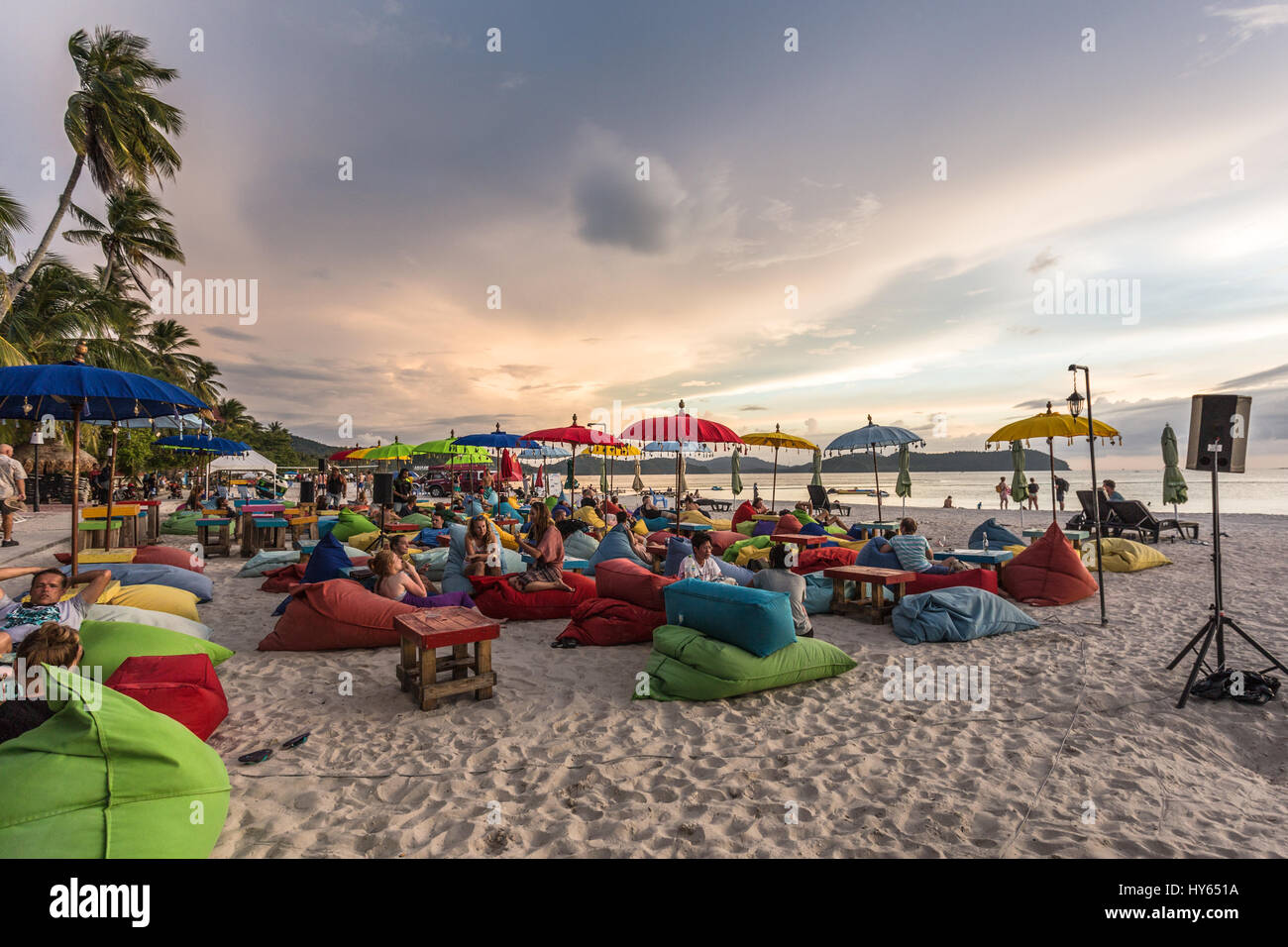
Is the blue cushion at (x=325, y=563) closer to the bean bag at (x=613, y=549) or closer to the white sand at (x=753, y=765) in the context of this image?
the white sand at (x=753, y=765)

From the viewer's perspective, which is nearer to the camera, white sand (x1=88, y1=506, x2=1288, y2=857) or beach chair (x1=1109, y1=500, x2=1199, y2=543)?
white sand (x1=88, y1=506, x2=1288, y2=857)

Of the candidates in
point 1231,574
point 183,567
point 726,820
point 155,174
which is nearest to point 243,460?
point 155,174

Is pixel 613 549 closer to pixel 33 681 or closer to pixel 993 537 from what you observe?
pixel 33 681

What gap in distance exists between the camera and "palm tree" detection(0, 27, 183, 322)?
17188 millimetres

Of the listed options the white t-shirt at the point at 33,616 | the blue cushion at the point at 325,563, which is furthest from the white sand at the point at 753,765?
the blue cushion at the point at 325,563

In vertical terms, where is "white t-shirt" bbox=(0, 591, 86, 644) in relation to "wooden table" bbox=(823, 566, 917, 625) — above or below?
above

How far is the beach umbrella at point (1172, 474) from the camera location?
Answer: 13.6 m

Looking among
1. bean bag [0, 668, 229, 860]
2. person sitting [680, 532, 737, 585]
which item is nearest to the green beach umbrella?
person sitting [680, 532, 737, 585]

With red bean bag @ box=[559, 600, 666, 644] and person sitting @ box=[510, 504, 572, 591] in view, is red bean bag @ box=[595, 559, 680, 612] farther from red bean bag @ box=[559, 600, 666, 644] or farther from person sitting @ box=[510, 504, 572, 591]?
person sitting @ box=[510, 504, 572, 591]

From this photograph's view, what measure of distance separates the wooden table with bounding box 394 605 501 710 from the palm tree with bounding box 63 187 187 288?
2590 centimetres

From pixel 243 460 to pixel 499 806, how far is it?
22.1m

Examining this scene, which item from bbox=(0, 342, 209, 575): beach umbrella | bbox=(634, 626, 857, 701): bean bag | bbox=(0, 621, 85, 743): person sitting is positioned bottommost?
bbox=(634, 626, 857, 701): bean bag

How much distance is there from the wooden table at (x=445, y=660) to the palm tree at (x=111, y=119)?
2022cm
